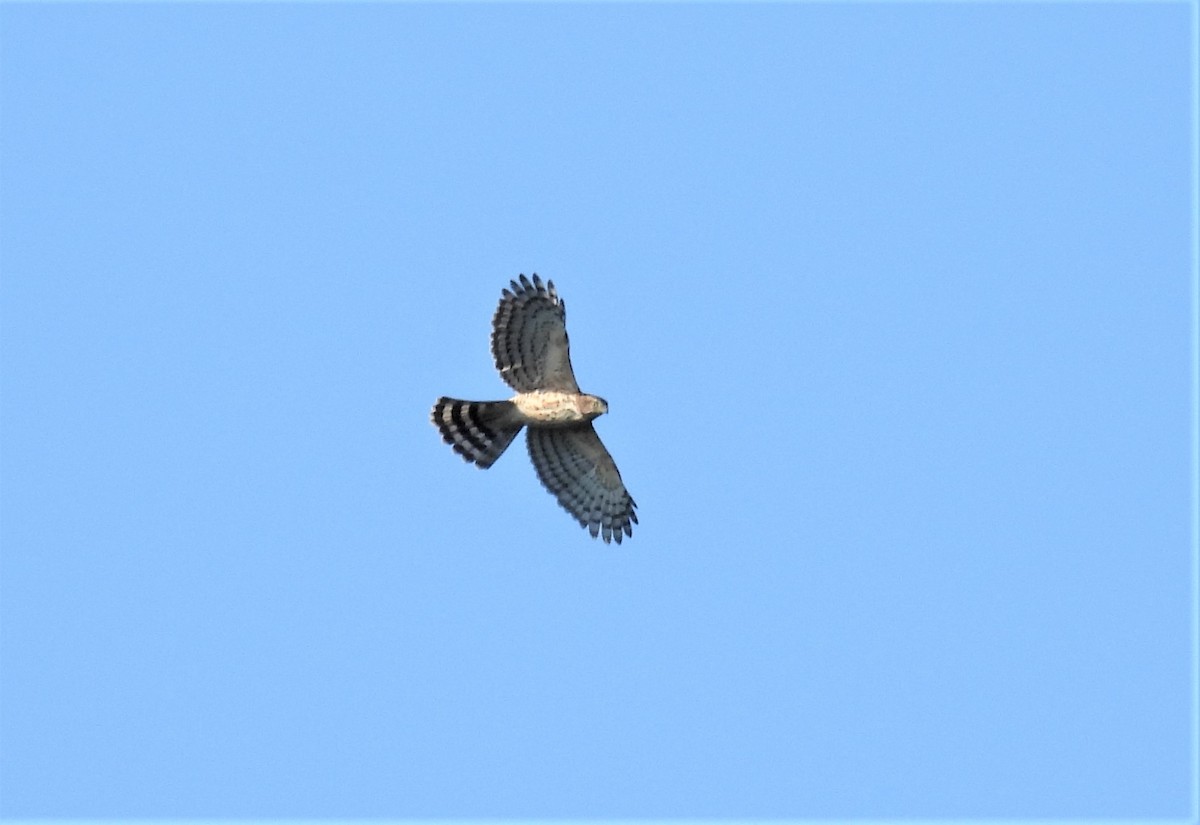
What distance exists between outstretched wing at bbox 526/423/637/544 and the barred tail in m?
0.63

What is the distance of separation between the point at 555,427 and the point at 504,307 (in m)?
1.61

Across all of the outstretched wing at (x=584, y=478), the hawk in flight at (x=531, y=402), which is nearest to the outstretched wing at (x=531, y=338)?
the hawk in flight at (x=531, y=402)

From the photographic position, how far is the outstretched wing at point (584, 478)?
27.2 metres

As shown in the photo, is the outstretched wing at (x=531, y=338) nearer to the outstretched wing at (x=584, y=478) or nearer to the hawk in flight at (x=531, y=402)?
the hawk in flight at (x=531, y=402)

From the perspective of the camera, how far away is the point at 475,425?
26.5m

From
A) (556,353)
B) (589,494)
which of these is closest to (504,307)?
(556,353)

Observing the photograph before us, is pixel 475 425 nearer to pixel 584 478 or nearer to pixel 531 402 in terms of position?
pixel 531 402

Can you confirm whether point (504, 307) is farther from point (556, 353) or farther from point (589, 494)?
point (589, 494)

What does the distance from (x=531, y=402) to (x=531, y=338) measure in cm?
73

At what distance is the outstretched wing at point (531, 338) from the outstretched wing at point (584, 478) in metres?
0.91

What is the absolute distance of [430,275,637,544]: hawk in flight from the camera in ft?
85.7

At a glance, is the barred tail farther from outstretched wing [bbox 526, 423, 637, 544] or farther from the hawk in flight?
outstretched wing [bbox 526, 423, 637, 544]

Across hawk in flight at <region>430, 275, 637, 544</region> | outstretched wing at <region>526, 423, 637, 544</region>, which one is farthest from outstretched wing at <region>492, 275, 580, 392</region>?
outstretched wing at <region>526, 423, 637, 544</region>

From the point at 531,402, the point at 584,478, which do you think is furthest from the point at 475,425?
the point at 584,478
